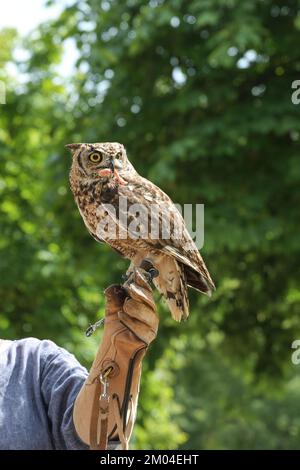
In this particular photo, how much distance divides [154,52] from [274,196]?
59.1 inches

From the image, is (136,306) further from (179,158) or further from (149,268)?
(179,158)

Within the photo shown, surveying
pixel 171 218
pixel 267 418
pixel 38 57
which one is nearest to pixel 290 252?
pixel 38 57

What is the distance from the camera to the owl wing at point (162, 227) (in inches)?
106

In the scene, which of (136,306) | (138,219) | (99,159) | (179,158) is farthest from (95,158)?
(179,158)

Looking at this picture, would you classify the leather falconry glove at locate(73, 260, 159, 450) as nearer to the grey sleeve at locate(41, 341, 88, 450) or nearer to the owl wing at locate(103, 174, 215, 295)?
the grey sleeve at locate(41, 341, 88, 450)

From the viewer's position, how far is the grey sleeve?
8.02 ft

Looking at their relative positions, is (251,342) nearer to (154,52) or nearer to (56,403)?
(154,52)

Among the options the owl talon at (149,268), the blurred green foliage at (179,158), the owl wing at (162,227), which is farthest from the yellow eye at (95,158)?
the blurred green foliage at (179,158)

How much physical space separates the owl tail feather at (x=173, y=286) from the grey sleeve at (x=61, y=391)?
36 centimetres

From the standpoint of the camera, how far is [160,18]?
6.19 m

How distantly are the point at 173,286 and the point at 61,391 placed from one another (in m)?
0.49

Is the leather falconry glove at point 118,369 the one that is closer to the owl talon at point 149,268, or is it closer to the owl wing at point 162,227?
the owl talon at point 149,268

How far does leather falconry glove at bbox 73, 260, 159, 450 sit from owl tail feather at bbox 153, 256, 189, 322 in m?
0.30

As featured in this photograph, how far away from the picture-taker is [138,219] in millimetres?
2775
